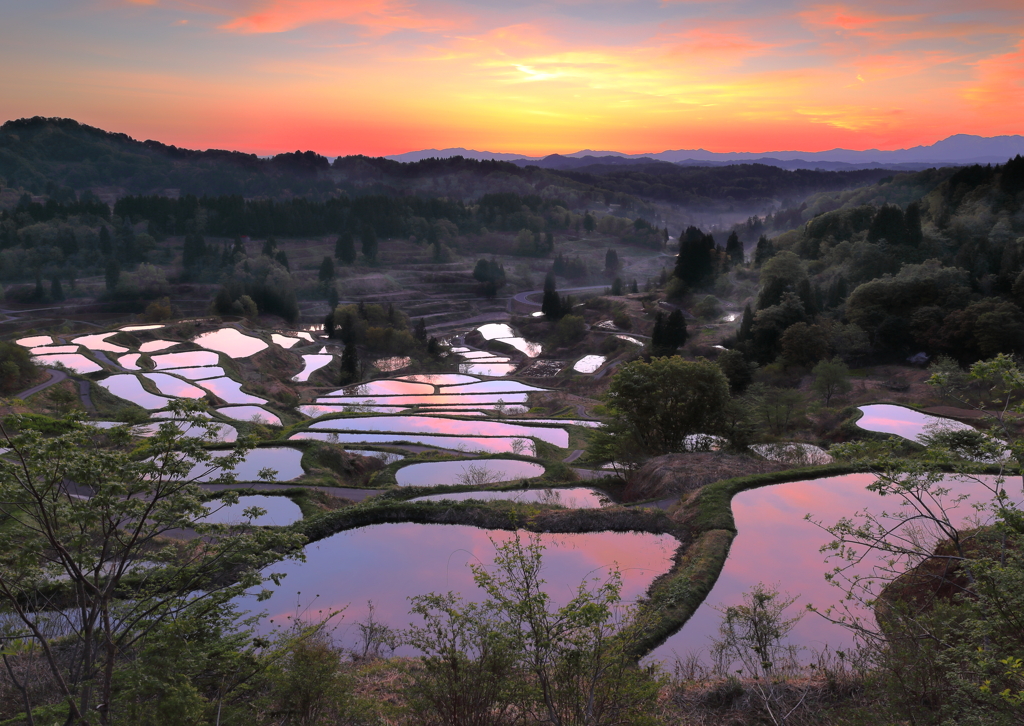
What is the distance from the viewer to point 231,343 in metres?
69.4

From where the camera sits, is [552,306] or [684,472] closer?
[684,472]

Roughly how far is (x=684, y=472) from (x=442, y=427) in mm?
19878

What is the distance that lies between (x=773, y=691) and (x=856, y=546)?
28.0 feet

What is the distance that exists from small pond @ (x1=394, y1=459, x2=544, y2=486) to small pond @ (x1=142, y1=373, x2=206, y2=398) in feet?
84.3

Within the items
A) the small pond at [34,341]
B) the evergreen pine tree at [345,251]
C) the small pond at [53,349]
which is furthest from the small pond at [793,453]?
the evergreen pine tree at [345,251]

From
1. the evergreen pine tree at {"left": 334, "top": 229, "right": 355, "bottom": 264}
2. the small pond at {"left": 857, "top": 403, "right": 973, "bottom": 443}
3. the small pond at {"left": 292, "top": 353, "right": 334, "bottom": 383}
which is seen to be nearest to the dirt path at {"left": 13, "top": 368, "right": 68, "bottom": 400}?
the small pond at {"left": 292, "top": 353, "right": 334, "bottom": 383}

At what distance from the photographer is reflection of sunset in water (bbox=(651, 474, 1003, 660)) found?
14.1m

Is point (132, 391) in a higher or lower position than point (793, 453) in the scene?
lower

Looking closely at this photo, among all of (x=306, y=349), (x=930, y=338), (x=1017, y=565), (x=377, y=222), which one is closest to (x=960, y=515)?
(x=1017, y=565)

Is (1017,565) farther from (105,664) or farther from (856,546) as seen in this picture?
(105,664)

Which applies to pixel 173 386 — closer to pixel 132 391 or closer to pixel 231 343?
pixel 132 391

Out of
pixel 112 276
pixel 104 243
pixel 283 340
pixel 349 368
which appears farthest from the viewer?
pixel 104 243

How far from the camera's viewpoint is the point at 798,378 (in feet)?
173

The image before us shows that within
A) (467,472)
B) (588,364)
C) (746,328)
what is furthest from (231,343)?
(746,328)
